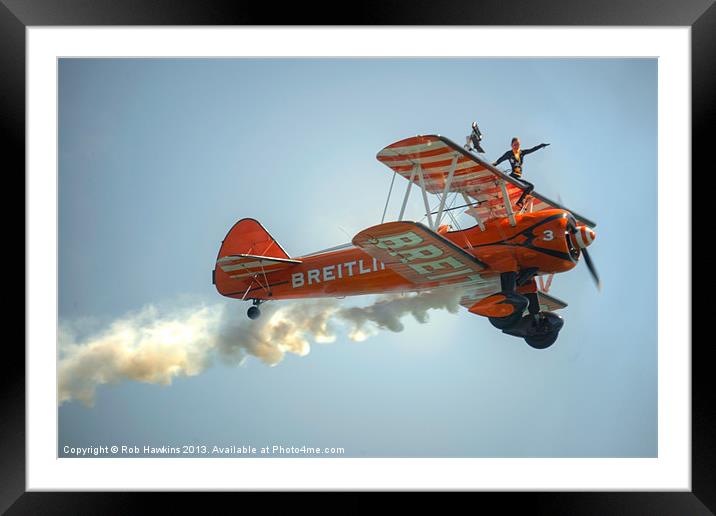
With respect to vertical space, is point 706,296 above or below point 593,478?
above

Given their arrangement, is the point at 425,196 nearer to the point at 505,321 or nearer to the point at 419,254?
the point at 419,254

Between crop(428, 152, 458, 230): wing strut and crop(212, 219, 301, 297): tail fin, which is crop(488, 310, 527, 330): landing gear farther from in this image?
crop(212, 219, 301, 297): tail fin

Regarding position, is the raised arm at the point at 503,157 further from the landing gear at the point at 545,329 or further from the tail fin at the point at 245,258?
the tail fin at the point at 245,258

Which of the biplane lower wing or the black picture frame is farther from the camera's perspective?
the biplane lower wing

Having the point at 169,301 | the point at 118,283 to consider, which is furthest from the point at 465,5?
the point at 118,283

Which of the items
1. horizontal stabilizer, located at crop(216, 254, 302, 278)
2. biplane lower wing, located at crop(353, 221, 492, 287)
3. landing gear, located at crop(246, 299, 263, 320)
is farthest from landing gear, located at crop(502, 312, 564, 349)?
landing gear, located at crop(246, 299, 263, 320)

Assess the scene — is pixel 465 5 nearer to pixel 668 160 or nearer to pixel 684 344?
pixel 668 160
